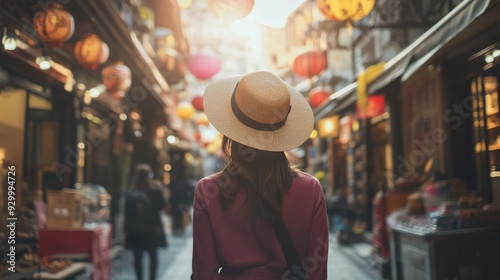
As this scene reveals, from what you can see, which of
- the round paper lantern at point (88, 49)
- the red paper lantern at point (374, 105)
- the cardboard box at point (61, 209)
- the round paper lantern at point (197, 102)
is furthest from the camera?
the round paper lantern at point (197, 102)

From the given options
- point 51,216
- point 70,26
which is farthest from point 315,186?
point 51,216

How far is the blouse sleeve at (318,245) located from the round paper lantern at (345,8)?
17.6ft

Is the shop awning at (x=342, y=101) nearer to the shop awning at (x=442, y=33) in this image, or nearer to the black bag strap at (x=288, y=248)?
the shop awning at (x=442, y=33)

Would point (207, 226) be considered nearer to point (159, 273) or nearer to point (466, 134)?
point (466, 134)

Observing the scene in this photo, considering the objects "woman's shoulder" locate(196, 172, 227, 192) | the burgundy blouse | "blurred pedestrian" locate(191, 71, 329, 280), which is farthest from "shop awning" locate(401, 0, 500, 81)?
"woman's shoulder" locate(196, 172, 227, 192)

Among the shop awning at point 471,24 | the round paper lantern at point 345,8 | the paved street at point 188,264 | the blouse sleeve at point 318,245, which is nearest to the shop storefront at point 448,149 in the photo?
the shop awning at point 471,24

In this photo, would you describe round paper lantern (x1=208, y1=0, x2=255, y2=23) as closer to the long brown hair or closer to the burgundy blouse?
the long brown hair

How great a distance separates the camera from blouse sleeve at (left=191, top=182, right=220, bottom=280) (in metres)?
2.65

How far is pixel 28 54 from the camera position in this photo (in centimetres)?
690

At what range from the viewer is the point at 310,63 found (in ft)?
36.2

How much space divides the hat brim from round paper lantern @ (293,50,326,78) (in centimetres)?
817

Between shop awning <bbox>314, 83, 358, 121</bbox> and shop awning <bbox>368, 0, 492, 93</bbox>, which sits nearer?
shop awning <bbox>368, 0, 492, 93</bbox>

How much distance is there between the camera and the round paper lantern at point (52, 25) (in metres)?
5.98

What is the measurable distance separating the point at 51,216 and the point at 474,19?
599 centimetres
